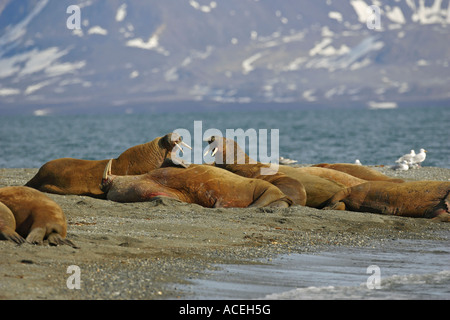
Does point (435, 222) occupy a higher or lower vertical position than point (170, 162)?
lower

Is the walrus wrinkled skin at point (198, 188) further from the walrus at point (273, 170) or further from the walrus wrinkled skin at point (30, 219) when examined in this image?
the walrus wrinkled skin at point (30, 219)

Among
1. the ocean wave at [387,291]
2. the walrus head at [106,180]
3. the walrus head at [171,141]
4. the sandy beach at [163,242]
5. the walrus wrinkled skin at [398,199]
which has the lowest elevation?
the ocean wave at [387,291]

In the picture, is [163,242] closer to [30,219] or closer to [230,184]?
[30,219]

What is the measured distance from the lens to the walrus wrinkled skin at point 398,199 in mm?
11477

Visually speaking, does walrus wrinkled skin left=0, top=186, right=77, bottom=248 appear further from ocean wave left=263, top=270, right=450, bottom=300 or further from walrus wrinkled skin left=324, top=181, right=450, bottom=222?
walrus wrinkled skin left=324, top=181, right=450, bottom=222

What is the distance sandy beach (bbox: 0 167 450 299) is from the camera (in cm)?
644

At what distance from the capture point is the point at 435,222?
1102 cm

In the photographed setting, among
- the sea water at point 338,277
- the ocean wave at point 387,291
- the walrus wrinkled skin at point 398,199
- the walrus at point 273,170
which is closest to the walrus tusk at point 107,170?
the walrus at point 273,170

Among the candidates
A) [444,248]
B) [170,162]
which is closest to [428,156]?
[170,162]

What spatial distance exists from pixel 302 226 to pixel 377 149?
94.7ft

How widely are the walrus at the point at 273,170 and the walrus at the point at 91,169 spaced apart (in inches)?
29.5

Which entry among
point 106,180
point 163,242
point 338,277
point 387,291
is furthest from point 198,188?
point 387,291

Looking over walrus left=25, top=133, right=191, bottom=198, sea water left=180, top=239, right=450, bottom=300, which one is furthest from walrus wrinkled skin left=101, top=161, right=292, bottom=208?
sea water left=180, top=239, right=450, bottom=300
